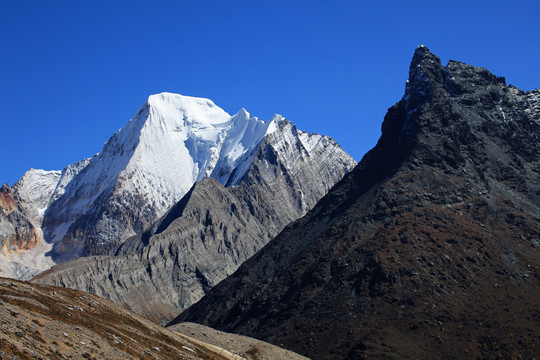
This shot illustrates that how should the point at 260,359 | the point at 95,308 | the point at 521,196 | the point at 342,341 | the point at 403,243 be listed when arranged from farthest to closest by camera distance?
the point at 521,196 < the point at 403,243 < the point at 342,341 < the point at 260,359 < the point at 95,308

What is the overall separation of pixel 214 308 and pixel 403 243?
6036 centimetres

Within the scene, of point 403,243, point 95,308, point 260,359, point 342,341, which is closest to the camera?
point 95,308

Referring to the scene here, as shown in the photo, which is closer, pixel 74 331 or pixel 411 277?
pixel 74 331

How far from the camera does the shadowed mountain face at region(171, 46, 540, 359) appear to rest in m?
131

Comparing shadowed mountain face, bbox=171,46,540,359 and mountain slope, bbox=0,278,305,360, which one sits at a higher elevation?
shadowed mountain face, bbox=171,46,540,359

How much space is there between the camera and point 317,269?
552 feet

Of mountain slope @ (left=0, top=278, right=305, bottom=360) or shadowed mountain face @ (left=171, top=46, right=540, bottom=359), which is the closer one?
mountain slope @ (left=0, top=278, right=305, bottom=360)

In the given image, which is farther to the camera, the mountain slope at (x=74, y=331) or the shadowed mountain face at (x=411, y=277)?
the shadowed mountain face at (x=411, y=277)

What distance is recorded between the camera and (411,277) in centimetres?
15138

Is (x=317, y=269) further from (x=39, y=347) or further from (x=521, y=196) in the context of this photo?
(x=39, y=347)

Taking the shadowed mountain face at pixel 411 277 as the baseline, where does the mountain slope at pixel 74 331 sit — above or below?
below

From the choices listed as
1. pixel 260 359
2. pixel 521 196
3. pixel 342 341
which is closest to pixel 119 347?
pixel 260 359

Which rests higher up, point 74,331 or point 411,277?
point 411,277

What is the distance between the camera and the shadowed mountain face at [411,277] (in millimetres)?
130875
